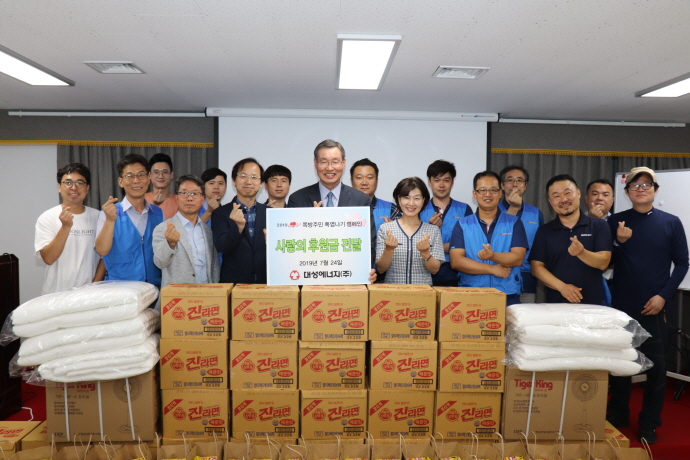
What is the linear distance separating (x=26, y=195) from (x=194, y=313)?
15.7 ft

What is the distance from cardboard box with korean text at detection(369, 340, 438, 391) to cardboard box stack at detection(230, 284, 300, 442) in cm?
42

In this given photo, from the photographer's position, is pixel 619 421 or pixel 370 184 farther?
pixel 370 184

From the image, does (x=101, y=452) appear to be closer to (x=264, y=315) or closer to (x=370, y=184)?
(x=264, y=315)

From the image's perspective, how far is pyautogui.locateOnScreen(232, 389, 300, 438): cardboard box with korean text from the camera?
2.22 metres

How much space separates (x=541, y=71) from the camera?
3496 millimetres

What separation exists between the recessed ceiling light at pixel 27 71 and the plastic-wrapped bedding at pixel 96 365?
2.44 m

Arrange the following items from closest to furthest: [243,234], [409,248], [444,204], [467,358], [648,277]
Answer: [467,358] < [409,248] < [243,234] < [648,277] < [444,204]

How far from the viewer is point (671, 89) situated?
3936 mm

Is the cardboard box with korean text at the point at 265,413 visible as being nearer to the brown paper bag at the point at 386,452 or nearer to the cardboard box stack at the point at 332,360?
the cardboard box stack at the point at 332,360

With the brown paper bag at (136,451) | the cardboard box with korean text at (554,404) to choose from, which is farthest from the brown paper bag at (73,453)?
the cardboard box with korean text at (554,404)

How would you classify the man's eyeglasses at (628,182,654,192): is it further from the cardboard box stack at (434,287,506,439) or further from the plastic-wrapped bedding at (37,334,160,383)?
the plastic-wrapped bedding at (37,334,160,383)

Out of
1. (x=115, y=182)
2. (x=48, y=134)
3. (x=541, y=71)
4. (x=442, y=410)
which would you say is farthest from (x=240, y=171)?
(x=48, y=134)

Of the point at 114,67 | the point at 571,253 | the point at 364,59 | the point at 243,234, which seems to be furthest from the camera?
the point at 114,67

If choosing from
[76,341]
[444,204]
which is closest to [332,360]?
[76,341]
